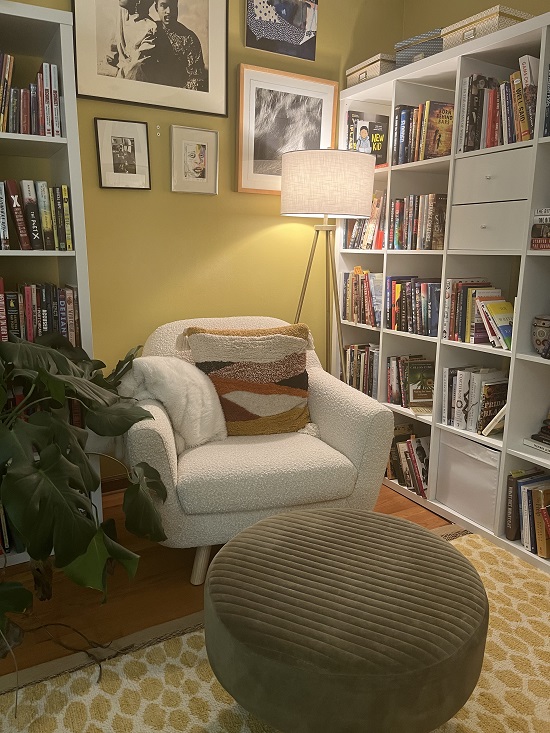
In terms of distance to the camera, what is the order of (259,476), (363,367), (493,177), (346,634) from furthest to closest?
(363,367) < (493,177) < (259,476) < (346,634)

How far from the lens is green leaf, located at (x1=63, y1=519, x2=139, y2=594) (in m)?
1.45

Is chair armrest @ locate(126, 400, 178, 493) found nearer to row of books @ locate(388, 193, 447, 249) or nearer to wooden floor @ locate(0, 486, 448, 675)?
wooden floor @ locate(0, 486, 448, 675)

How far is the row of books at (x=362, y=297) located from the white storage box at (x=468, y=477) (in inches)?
26.5

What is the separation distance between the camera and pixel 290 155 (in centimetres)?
248

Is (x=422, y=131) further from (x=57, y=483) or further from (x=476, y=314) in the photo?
(x=57, y=483)

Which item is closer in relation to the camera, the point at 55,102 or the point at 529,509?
the point at 55,102

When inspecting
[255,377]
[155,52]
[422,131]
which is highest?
[155,52]

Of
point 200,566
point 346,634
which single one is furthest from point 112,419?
point 346,634

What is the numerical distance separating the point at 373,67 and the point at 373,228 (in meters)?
0.73

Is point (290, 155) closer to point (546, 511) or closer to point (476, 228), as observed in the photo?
point (476, 228)

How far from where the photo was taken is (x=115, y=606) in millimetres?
1851

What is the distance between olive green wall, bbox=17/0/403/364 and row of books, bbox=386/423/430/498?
0.81 metres

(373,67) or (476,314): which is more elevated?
(373,67)

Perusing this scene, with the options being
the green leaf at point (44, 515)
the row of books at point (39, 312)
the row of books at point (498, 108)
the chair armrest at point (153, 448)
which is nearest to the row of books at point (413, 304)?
the row of books at point (498, 108)
